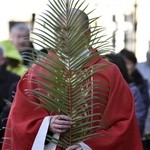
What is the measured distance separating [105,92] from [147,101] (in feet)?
12.1

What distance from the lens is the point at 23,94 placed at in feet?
15.7

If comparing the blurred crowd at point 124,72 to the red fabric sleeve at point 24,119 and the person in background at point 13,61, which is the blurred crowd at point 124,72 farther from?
the red fabric sleeve at point 24,119

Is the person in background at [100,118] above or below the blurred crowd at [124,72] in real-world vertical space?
above

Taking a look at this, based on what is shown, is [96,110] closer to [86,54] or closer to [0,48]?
[86,54]

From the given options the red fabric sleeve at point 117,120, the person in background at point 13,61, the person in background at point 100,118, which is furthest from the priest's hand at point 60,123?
the person in background at point 13,61

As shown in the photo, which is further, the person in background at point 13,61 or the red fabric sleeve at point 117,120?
the person in background at point 13,61

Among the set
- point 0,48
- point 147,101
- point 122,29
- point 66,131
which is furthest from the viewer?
point 122,29

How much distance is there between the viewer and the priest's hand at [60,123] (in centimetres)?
460

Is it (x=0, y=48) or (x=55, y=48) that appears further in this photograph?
Answer: (x=0, y=48)

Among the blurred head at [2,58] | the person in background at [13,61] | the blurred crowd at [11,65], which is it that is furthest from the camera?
the person in background at [13,61]

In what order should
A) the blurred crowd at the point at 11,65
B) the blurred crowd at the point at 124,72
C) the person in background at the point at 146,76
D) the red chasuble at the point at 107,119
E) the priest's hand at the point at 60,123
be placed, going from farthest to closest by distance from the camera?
the person in background at the point at 146,76, the blurred crowd at the point at 124,72, the blurred crowd at the point at 11,65, the red chasuble at the point at 107,119, the priest's hand at the point at 60,123

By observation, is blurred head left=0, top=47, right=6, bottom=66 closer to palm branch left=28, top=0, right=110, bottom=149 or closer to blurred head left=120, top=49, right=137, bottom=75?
blurred head left=120, top=49, right=137, bottom=75

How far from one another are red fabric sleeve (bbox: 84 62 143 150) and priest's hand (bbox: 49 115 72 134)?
0.54 ft

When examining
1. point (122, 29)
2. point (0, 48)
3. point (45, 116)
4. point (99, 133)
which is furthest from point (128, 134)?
point (122, 29)
